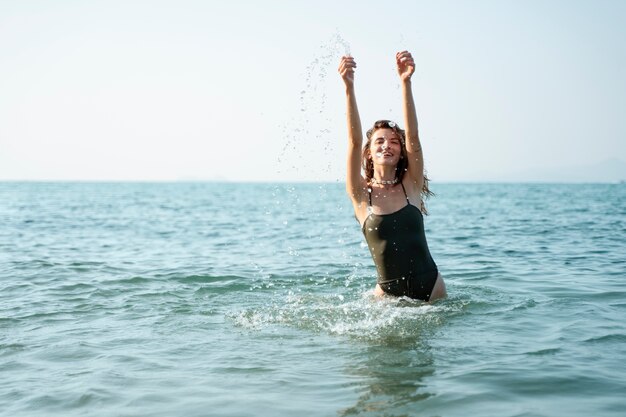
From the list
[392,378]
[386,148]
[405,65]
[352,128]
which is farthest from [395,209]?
[392,378]

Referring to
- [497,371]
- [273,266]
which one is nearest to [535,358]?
[497,371]

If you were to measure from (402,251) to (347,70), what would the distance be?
212 centimetres

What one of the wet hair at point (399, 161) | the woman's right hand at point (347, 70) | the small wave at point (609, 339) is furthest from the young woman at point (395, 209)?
the small wave at point (609, 339)

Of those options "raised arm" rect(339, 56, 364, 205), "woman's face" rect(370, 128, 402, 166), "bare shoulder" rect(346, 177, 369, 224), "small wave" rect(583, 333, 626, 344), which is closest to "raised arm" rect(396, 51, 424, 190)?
"woman's face" rect(370, 128, 402, 166)

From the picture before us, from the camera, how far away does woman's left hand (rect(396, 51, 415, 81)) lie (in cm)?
682

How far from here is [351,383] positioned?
213 inches

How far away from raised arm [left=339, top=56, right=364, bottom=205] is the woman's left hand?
512 mm

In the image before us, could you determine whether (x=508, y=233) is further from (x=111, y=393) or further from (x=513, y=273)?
(x=111, y=393)

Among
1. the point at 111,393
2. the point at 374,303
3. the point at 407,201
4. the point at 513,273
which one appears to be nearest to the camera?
the point at 111,393

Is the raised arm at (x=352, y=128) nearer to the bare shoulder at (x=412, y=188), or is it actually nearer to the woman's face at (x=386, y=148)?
the woman's face at (x=386, y=148)

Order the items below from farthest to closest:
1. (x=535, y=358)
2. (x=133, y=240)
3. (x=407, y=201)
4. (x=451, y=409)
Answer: (x=133, y=240), (x=407, y=201), (x=535, y=358), (x=451, y=409)

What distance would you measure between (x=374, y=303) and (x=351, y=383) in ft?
8.64

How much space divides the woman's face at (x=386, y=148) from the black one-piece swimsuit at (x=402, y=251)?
374mm

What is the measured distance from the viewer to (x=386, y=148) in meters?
7.46
